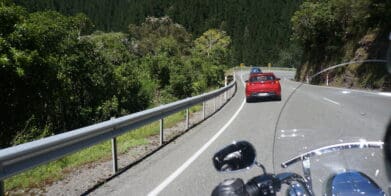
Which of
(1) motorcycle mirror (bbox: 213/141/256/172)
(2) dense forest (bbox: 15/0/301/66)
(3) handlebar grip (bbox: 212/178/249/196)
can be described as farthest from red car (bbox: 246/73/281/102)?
(2) dense forest (bbox: 15/0/301/66)

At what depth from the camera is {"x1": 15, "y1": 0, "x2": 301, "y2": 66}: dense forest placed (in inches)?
5919

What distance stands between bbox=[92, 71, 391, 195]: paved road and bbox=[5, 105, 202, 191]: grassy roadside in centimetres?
106

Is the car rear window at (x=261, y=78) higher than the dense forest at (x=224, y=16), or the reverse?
the dense forest at (x=224, y=16)

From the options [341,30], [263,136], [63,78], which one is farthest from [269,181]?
[341,30]

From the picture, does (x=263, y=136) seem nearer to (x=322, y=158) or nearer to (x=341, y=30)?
(x=322, y=158)

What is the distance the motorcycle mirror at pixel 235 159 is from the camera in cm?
285

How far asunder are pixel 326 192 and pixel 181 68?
119ft

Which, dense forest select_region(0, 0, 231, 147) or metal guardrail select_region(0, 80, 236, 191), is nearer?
metal guardrail select_region(0, 80, 236, 191)

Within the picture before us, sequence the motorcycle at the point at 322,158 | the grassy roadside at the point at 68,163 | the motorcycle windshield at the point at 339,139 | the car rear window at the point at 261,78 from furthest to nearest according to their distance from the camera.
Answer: the car rear window at the point at 261,78 → the grassy roadside at the point at 68,163 → the motorcycle windshield at the point at 339,139 → the motorcycle at the point at 322,158

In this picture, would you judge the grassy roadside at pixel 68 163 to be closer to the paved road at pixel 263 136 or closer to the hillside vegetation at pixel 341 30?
the paved road at pixel 263 136

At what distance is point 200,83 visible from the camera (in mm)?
39719

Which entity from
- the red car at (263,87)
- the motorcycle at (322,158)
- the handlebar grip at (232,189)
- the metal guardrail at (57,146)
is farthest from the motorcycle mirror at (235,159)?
the red car at (263,87)

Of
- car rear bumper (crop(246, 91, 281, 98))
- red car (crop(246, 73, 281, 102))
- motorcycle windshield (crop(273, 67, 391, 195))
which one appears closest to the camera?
motorcycle windshield (crop(273, 67, 391, 195))

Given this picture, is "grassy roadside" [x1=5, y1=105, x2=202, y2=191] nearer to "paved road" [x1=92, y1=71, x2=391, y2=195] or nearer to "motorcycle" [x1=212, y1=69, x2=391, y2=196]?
"paved road" [x1=92, y1=71, x2=391, y2=195]
